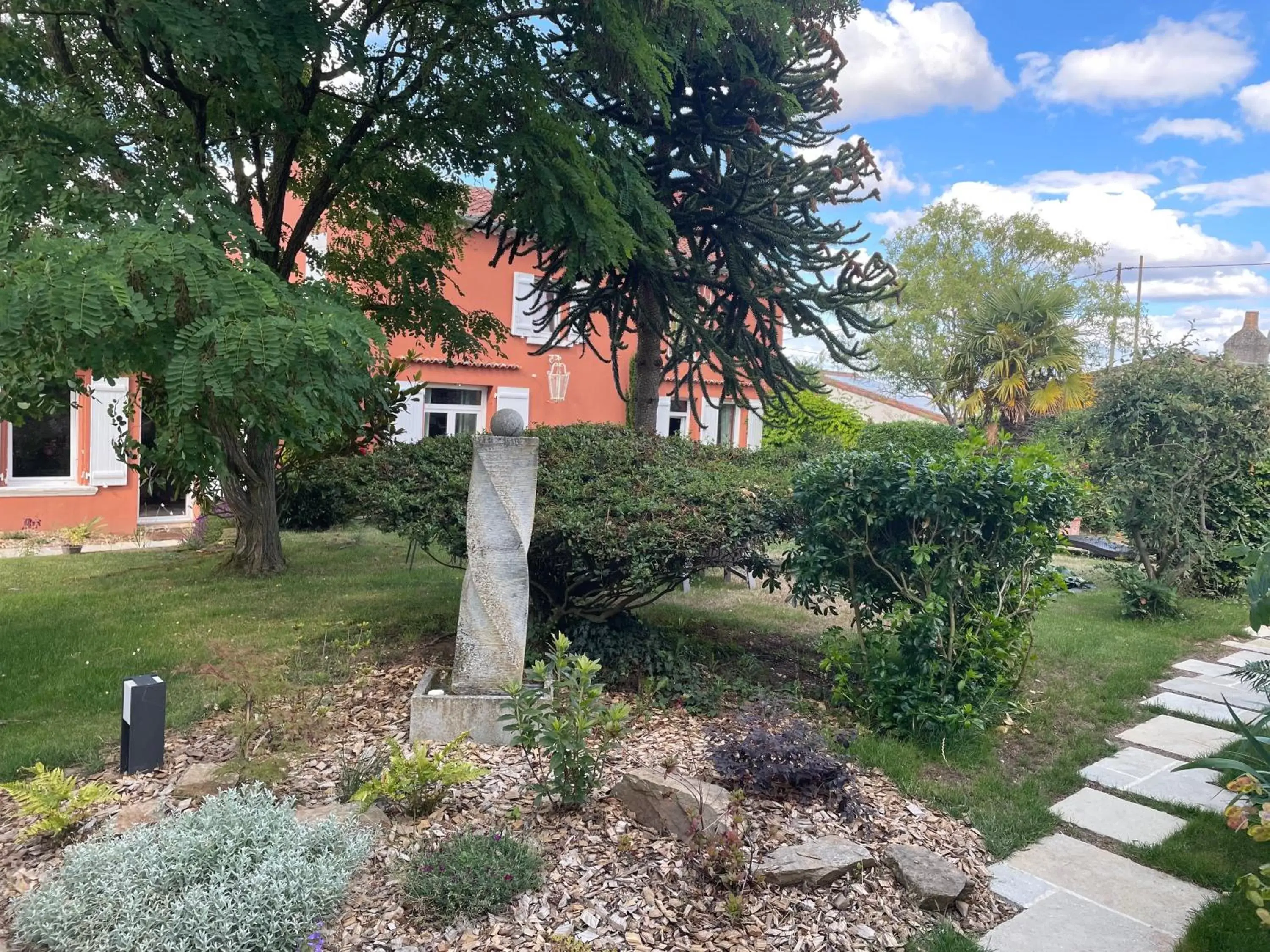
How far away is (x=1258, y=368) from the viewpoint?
7.85 meters

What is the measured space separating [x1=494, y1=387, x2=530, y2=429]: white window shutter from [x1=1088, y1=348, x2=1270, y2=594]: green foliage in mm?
10470

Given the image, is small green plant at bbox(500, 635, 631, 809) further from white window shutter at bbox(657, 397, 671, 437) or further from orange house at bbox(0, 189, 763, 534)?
white window shutter at bbox(657, 397, 671, 437)

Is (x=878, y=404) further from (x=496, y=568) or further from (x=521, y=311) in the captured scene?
(x=496, y=568)

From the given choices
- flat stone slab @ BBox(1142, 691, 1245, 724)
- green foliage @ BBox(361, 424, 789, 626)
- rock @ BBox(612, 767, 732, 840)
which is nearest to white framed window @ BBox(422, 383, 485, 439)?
green foliage @ BBox(361, 424, 789, 626)

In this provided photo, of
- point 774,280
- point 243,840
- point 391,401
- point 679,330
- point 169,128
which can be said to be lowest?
point 243,840

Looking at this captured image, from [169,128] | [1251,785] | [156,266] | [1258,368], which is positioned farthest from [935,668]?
[169,128]

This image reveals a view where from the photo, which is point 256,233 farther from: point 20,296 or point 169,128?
point 169,128

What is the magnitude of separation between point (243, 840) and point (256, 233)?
375cm

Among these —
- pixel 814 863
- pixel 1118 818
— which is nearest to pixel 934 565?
pixel 1118 818

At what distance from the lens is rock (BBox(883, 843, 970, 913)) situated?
9.82 ft

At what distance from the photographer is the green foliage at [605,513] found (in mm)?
4453

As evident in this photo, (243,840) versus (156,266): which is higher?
(156,266)

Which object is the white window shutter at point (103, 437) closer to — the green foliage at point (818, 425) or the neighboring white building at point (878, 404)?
the green foliage at point (818, 425)

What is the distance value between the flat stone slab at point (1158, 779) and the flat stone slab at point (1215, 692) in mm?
1349
